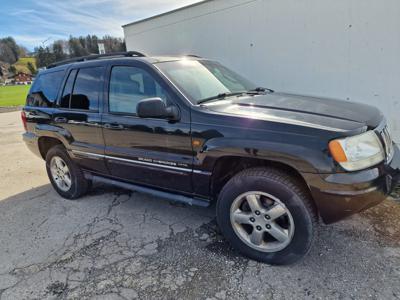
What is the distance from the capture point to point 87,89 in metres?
3.53

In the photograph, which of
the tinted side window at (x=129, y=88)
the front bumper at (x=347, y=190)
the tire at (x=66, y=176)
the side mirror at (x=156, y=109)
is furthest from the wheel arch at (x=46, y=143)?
the front bumper at (x=347, y=190)

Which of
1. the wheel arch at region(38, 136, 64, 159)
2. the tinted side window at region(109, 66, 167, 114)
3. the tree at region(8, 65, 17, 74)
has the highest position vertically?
the tree at region(8, 65, 17, 74)

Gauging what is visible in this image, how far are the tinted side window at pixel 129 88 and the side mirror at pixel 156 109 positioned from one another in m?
0.25

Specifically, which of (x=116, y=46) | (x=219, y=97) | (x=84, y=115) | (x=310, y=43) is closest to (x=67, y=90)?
(x=84, y=115)

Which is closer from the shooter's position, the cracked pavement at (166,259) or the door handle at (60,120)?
the cracked pavement at (166,259)

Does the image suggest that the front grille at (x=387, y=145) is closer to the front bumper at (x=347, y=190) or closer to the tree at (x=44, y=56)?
the front bumper at (x=347, y=190)

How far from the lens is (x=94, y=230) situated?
328cm

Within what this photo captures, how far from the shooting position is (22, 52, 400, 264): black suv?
2156 millimetres

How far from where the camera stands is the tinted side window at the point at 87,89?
3406 mm

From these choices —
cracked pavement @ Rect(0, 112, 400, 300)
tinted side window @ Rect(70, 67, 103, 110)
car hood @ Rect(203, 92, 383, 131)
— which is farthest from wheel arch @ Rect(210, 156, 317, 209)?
tinted side window @ Rect(70, 67, 103, 110)

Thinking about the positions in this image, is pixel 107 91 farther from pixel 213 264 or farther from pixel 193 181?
pixel 213 264

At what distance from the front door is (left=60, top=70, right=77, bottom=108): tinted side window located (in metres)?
0.78

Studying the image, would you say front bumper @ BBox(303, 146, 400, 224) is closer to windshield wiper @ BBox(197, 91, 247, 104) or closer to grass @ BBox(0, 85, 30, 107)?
windshield wiper @ BBox(197, 91, 247, 104)

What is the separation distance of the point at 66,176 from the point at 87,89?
137cm
